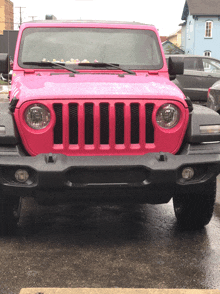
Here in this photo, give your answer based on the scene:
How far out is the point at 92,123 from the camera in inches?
153

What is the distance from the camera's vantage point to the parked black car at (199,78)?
Result: 15.0 m

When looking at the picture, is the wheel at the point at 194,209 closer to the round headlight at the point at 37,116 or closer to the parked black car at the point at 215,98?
the round headlight at the point at 37,116

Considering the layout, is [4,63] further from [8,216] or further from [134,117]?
[134,117]

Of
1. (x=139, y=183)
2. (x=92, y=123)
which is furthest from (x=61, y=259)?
(x=92, y=123)

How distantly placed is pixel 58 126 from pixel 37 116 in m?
0.18

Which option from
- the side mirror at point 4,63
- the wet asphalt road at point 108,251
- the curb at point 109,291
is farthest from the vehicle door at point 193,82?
the curb at point 109,291

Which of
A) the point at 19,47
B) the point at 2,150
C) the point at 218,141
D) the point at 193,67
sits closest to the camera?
the point at 2,150

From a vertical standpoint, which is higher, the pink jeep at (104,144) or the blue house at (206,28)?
the pink jeep at (104,144)

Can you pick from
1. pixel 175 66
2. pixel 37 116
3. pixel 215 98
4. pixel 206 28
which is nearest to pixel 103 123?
pixel 37 116

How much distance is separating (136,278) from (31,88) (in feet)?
5.78

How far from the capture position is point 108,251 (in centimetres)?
415

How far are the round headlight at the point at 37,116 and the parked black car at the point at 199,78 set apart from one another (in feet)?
37.2

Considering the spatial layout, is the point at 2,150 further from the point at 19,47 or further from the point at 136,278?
the point at 19,47

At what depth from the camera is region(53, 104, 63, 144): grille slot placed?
12.8 ft
